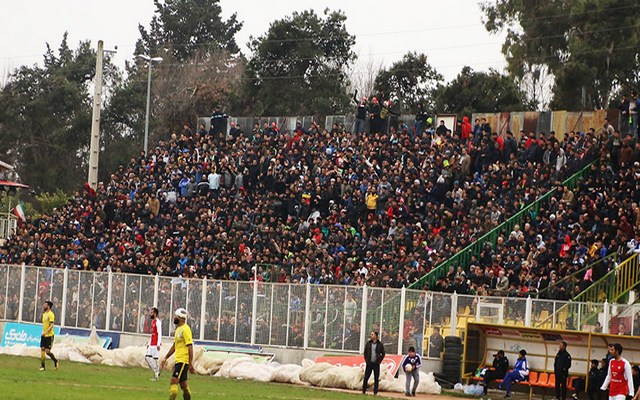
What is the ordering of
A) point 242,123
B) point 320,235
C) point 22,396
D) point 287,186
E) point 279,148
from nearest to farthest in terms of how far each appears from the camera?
point 22,396
point 320,235
point 287,186
point 279,148
point 242,123

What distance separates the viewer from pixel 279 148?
5544cm

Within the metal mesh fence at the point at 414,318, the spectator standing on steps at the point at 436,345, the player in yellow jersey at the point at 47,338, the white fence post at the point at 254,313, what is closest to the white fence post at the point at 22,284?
the white fence post at the point at 254,313

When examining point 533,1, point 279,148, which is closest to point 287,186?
point 279,148

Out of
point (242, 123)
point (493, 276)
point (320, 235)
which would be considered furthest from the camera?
point (242, 123)

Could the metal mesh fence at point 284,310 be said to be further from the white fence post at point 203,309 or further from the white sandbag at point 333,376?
the white sandbag at point 333,376

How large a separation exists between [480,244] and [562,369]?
999 cm

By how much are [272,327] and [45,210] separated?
162 feet

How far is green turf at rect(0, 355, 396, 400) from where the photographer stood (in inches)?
1043

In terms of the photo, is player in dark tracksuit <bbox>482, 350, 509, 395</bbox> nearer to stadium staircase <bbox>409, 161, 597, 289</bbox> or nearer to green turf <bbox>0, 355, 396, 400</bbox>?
green turf <bbox>0, 355, 396, 400</bbox>

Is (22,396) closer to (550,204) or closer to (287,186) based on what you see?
(550,204)

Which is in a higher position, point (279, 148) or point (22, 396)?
point (279, 148)

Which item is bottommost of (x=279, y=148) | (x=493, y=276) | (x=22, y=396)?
(x=22, y=396)

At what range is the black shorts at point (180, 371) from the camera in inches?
934

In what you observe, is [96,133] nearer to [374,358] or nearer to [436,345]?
[436,345]
